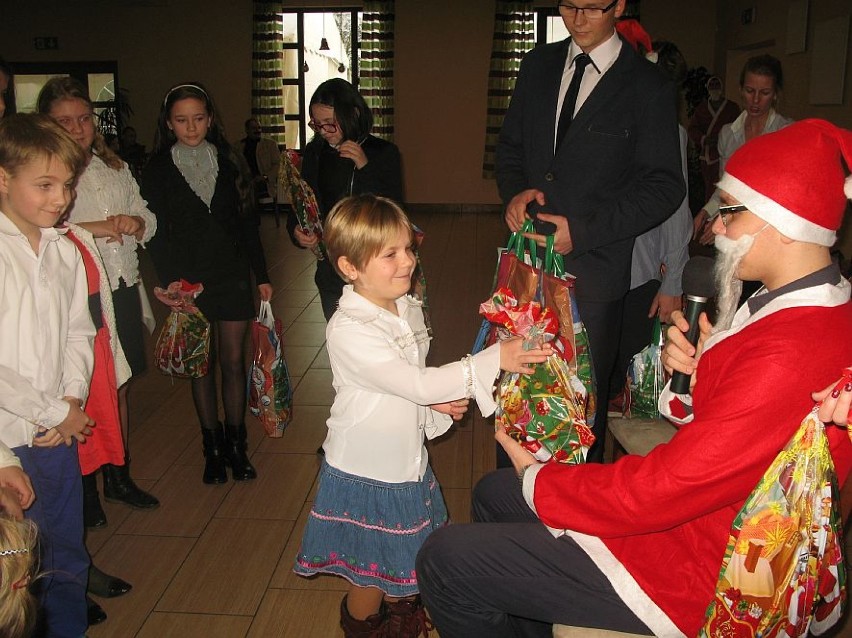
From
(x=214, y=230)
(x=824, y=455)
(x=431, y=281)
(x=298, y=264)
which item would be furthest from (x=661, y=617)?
(x=298, y=264)

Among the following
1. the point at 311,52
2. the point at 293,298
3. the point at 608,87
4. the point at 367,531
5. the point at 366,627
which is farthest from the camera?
→ the point at 311,52

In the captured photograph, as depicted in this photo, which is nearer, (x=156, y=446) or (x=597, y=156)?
(x=597, y=156)

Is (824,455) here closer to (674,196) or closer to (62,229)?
(674,196)

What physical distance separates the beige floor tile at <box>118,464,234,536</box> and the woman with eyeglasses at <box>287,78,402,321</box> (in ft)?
3.06

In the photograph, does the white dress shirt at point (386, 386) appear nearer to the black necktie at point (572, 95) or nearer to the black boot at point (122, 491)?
the black necktie at point (572, 95)

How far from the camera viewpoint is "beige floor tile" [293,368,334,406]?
13.7 feet

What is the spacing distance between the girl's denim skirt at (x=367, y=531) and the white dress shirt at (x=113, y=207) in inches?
53.7

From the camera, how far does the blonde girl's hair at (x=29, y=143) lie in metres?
1.88

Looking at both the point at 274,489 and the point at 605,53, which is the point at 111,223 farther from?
the point at 605,53

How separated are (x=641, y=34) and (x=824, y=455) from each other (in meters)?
2.11

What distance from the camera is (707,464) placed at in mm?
1298

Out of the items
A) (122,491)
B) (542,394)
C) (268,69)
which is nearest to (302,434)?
(122,491)

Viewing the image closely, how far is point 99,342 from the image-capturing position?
2322mm

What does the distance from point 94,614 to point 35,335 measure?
992mm
